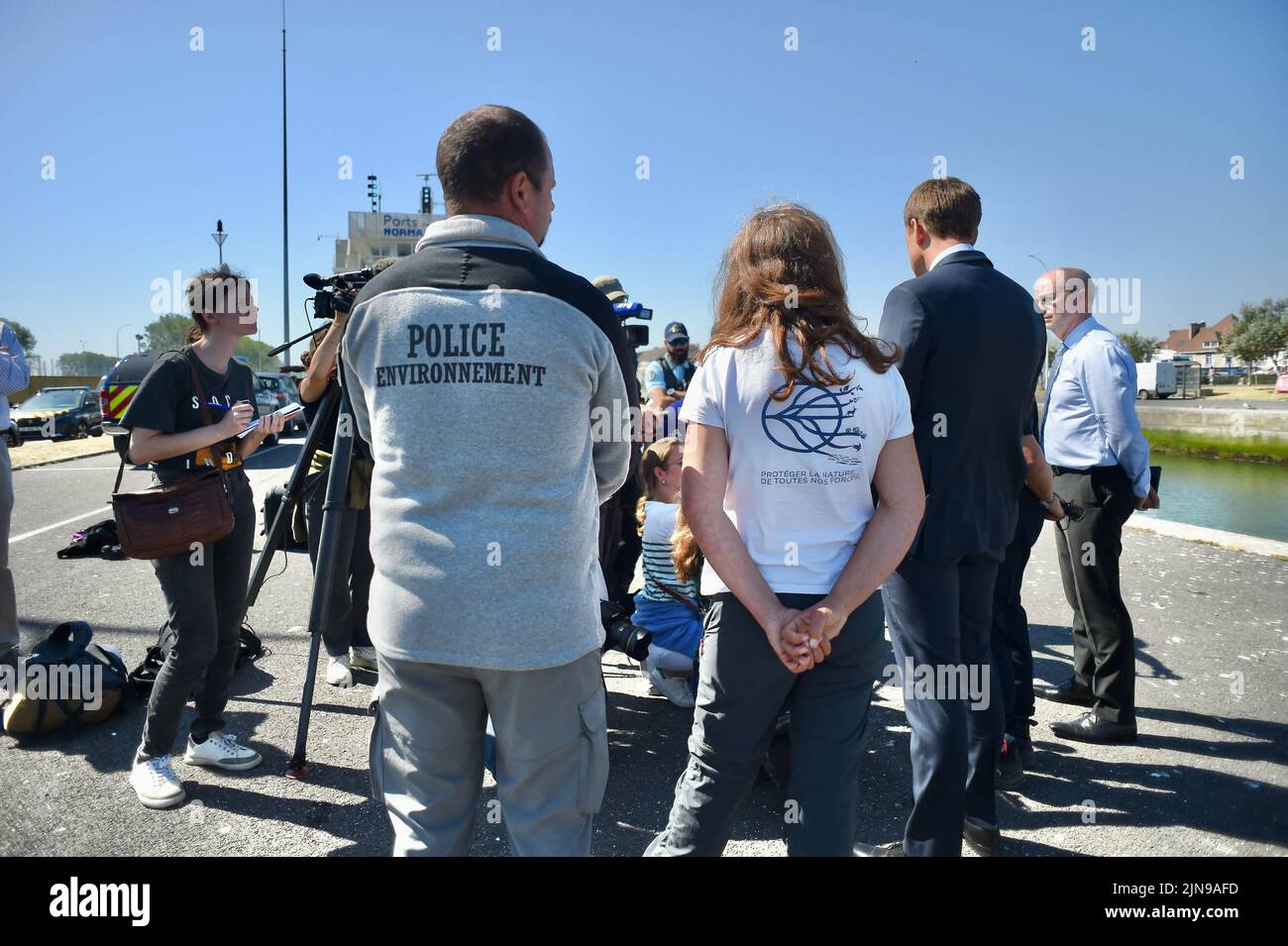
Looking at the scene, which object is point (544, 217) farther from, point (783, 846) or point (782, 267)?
point (783, 846)

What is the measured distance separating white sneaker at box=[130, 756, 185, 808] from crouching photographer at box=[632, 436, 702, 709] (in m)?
2.00

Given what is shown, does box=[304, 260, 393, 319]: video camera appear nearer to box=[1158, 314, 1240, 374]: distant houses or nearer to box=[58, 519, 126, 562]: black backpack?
box=[58, 519, 126, 562]: black backpack

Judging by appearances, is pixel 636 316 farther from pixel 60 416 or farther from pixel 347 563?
pixel 60 416

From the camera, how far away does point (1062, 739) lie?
3859 mm

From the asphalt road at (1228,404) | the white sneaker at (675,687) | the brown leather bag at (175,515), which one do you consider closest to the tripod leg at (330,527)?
the brown leather bag at (175,515)

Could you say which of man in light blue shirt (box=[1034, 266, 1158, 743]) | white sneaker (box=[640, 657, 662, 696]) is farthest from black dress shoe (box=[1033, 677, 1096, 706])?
white sneaker (box=[640, 657, 662, 696])

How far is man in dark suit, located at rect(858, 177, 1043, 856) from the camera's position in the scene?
2.39 m

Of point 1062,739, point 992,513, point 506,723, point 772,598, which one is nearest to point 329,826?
point 506,723

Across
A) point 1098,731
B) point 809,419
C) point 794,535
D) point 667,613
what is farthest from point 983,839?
point 809,419

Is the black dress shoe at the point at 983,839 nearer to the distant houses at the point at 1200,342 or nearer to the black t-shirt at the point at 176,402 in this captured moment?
the black t-shirt at the point at 176,402

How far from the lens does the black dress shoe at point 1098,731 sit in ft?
12.4

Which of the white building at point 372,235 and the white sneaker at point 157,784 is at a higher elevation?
the white building at point 372,235

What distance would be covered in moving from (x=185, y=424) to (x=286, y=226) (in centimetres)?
3243

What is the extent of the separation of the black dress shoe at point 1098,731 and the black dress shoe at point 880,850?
1559mm
